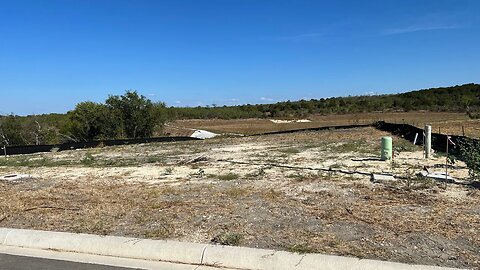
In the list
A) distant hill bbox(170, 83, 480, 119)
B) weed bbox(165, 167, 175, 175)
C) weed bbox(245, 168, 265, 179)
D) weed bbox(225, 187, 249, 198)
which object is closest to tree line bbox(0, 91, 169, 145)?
weed bbox(165, 167, 175, 175)

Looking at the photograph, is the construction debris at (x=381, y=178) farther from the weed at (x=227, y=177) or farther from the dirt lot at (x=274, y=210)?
the weed at (x=227, y=177)

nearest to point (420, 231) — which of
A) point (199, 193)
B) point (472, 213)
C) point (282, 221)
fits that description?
point (472, 213)

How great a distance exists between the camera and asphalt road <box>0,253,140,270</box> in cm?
459

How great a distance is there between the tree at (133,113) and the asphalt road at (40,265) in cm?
3188

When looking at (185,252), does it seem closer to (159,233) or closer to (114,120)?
(159,233)

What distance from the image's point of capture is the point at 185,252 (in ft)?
15.8

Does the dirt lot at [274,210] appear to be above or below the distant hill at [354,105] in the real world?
below

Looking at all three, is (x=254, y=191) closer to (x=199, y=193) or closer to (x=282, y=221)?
(x=199, y=193)

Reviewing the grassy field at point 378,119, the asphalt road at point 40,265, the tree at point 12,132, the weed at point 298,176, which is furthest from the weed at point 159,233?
the tree at point 12,132

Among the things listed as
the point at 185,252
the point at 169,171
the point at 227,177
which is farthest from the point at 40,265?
the point at 169,171

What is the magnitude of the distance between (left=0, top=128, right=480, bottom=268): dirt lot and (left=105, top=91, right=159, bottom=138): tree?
2478cm

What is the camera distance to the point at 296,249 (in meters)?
4.78

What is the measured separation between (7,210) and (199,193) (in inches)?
128

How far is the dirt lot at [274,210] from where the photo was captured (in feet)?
16.5
